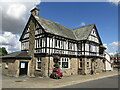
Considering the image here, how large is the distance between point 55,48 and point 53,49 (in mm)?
467

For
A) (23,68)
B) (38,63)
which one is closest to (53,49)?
(38,63)

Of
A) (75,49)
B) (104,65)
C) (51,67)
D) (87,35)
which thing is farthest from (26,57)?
(104,65)

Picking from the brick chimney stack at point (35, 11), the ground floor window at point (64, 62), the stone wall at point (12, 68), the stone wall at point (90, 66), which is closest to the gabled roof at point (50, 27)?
the brick chimney stack at point (35, 11)

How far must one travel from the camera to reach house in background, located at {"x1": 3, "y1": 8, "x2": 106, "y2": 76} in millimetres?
16969

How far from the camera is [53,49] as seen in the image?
17.4 m

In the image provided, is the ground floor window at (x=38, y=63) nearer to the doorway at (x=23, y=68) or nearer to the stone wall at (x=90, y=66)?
the doorway at (x=23, y=68)

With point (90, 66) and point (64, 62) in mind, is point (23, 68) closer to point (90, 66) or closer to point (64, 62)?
point (64, 62)

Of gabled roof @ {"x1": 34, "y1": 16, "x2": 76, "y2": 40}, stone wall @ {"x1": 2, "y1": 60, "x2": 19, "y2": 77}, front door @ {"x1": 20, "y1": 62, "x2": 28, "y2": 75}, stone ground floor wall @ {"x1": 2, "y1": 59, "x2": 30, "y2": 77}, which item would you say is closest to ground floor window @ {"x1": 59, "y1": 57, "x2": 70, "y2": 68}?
gabled roof @ {"x1": 34, "y1": 16, "x2": 76, "y2": 40}

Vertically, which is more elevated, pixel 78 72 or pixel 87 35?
pixel 87 35

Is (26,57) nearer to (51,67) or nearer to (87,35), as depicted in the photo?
(51,67)

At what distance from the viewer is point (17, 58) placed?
672 inches

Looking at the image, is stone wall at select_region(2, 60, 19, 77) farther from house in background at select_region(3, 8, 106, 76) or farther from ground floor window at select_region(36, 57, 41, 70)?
ground floor window at select_region(36, 57, 41, 70)

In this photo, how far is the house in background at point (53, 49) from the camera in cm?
1697

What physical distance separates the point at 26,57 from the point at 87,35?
1248cm
